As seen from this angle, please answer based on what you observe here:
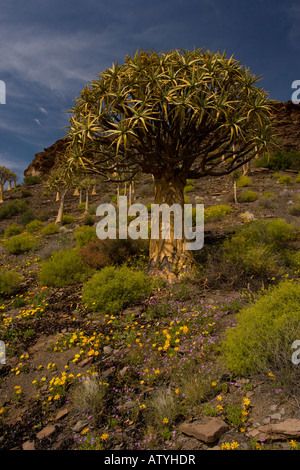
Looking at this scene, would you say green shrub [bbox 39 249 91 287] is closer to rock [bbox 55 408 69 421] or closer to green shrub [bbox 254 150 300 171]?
rock [bbox 55 408 69 421]

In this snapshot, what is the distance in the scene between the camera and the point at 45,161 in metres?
54.7

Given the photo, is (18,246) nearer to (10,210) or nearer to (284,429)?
(284,429)

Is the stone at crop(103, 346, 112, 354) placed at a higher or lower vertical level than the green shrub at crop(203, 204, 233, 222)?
lower

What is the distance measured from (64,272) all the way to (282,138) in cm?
3978

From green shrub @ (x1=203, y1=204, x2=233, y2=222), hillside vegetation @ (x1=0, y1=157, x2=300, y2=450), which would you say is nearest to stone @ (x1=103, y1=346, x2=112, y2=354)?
hillside vegetation @ (x1=0, y1=157, x2=300, y2=450)

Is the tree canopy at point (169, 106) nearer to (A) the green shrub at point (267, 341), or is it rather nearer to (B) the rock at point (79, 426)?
(A) the green shrub at point (267, 341)

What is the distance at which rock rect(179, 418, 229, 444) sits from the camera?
97.9 inches

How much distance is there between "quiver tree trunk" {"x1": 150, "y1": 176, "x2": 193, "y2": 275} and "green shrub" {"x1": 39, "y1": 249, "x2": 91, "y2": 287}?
2.37 m

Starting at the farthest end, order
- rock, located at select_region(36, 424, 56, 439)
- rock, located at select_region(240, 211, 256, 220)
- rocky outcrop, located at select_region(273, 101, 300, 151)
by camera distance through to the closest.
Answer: rocky outcrop, located at select_region(273, 101, 300, 151)
rock, located at select_region(240, 211, 256, 220)
rock, located at select_region(36, 424, 56, 439)

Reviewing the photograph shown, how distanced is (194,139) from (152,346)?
5.62m

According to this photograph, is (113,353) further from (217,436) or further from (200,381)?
(217,436)

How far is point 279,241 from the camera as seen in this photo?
9141 millimetres

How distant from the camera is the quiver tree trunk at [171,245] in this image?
7.55 metres
